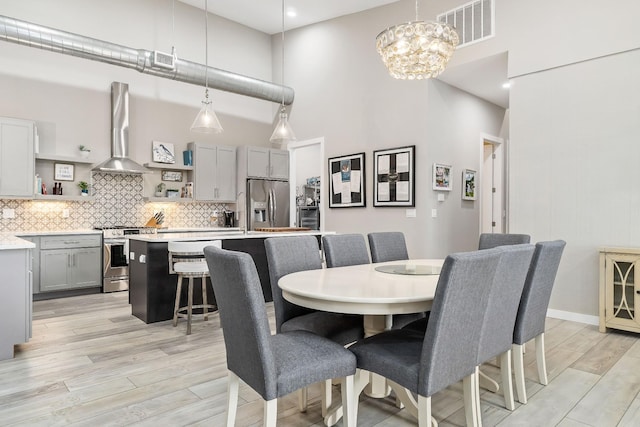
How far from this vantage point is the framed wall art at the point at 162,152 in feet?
20.4

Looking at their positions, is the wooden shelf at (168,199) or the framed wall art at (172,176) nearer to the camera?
the wooden shelf at (168,199)

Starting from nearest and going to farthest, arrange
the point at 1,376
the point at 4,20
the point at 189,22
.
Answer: the point at 1,376 < the point at 4,20 < the point at 189,22

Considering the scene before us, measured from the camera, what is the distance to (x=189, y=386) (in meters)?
2.48

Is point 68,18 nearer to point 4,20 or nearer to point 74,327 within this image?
point 4,20

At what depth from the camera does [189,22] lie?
6.54 metres

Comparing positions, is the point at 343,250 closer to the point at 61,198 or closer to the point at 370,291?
the point at 370,291

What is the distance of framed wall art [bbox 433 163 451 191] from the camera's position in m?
5.26

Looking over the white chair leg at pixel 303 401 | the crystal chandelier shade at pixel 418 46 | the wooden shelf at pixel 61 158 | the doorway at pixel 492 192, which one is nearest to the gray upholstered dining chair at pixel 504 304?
the white chair leg at pixel 303 401

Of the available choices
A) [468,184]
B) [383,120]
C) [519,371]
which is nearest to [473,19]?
[383,120]

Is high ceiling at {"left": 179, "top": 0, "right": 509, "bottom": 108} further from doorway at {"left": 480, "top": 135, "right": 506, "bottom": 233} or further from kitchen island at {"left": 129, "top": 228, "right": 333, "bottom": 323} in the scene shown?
kitchen island at {"left": 129, "top": 228, "right": 333, "bottom": 323}

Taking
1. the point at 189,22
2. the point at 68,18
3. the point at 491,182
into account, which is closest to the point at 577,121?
the point at 491,182

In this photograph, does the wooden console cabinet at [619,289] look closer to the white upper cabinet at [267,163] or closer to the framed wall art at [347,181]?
the framed wall art at [347,181]

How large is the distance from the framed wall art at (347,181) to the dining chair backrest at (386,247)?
2.49 m

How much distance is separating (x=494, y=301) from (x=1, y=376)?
3037 mm
